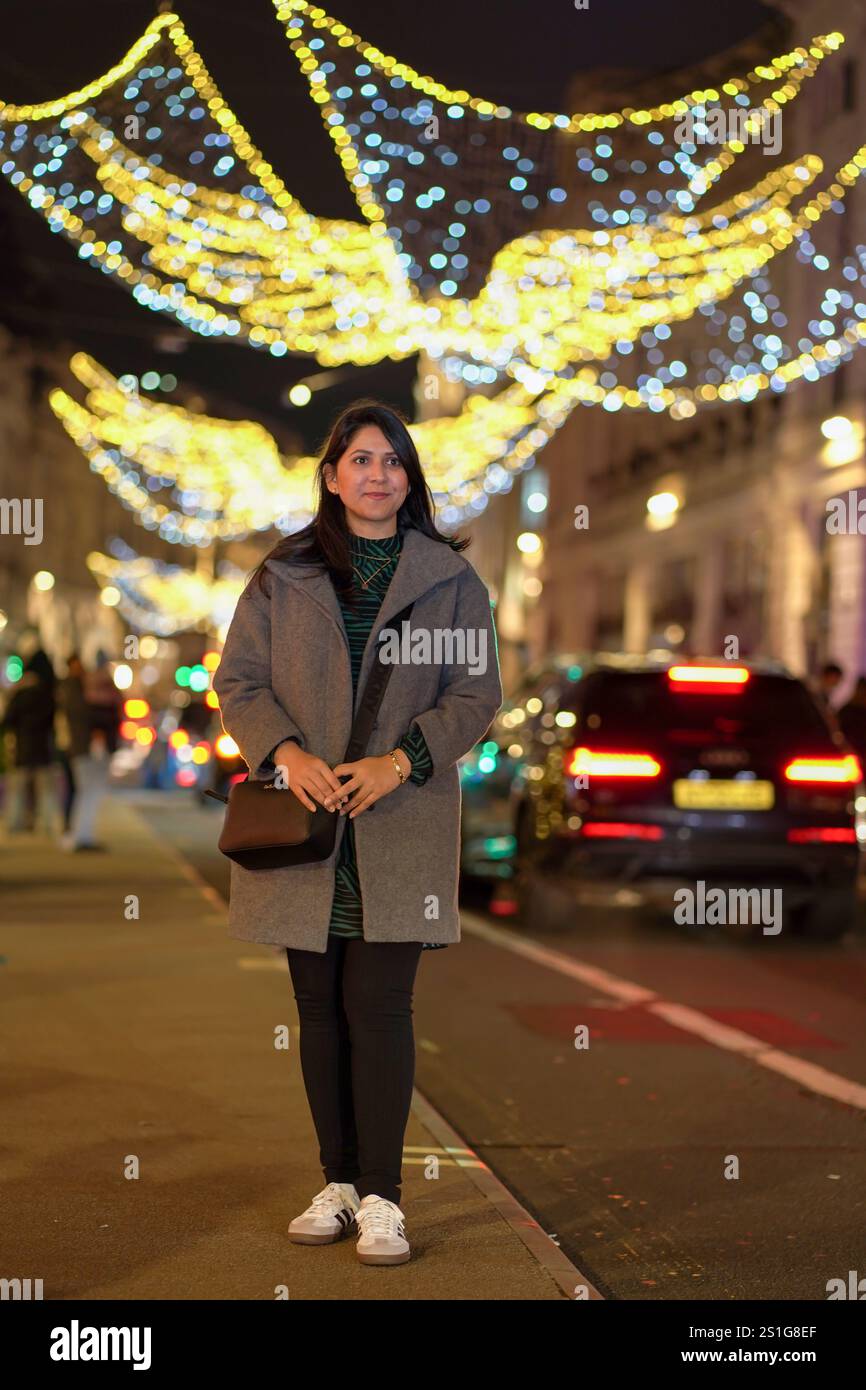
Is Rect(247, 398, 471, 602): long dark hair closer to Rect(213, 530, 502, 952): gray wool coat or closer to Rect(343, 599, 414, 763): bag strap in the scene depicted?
Rect(213, 530, 502, 952): gray wool coat

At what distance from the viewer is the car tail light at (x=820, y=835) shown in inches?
499

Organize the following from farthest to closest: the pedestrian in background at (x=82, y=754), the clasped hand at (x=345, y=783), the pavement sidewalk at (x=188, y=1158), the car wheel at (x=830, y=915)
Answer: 1. the pedestrian in background at (x=82, y=754)
2. the car wheel at (x=830, y=915)
3. the clasped hand at (x=345, y=783)
4. the pavement sidewalk at (x=188, y=1158)

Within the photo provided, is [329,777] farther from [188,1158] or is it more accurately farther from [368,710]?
[188,1158]

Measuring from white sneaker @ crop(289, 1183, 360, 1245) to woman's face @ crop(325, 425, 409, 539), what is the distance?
5.27ft

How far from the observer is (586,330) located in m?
20.8

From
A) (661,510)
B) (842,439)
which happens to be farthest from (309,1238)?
(661,510)

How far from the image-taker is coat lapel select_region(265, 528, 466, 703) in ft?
16.8

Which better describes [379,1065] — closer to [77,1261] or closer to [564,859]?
[77,1261]

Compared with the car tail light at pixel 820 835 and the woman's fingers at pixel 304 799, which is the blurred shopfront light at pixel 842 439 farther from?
the woman's fingers at pixel 304 799

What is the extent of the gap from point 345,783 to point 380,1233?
103 cm

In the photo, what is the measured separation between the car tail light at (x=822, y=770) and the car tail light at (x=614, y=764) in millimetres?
824

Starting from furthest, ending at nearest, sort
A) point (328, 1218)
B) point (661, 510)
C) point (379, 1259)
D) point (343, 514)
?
point (661, 510) < point (343, 514) < point (328, 1218) < point (379, 1259)

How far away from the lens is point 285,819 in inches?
195

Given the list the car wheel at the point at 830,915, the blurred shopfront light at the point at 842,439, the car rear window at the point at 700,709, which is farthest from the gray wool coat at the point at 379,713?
the blurred shopfront light at the point at 842,439
